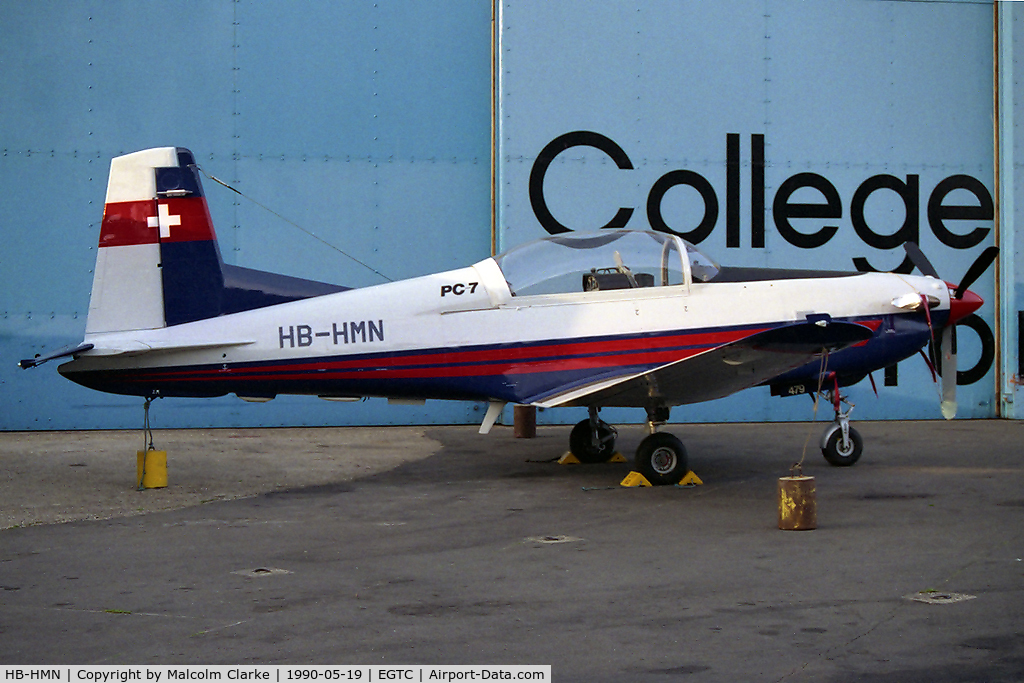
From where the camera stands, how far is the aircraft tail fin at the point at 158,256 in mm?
9234

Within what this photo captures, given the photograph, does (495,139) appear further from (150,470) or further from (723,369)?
(150,470)

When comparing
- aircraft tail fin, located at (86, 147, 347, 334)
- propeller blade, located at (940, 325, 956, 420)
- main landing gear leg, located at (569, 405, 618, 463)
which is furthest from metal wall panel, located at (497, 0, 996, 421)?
aircraft tail fin, located at (86, 147, 347, 334)

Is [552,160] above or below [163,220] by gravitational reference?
above

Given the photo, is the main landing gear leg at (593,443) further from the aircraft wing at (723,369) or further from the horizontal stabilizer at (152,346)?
the horizontal stabilizer at (152,346)

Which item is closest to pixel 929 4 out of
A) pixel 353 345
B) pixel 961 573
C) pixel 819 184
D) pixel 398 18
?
pixel 819 184

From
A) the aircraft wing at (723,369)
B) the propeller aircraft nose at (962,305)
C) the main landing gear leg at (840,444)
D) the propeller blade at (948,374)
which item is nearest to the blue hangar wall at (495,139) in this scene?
the main landing gear leg at (840,444)

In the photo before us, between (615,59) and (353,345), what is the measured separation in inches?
319

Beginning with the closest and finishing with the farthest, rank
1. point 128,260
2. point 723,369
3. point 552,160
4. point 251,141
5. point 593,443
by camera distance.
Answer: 1. point 723,369
2. point 128,260
3. point 593,443
4. point 251,141
5. point 552,160

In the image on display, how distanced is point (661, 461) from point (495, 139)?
7.66m

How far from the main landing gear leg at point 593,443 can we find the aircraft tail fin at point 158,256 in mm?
3787

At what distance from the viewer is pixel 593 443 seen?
36.7 feet

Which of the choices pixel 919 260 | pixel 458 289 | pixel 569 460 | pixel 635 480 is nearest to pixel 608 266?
pixel 458 289

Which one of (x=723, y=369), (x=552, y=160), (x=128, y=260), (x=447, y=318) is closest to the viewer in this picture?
(x=723, y=369)

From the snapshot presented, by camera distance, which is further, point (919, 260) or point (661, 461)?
point (919, 260)
